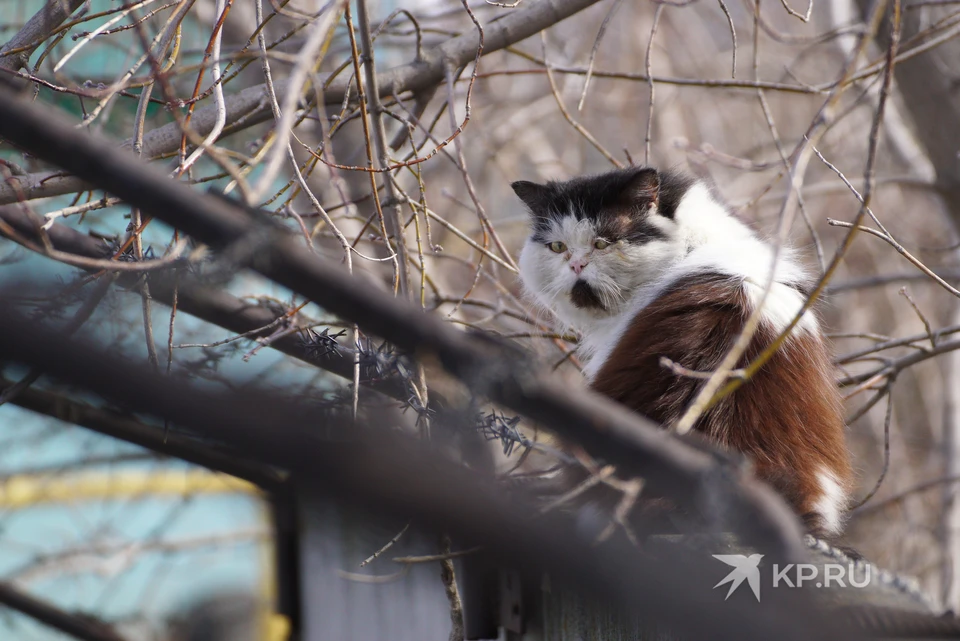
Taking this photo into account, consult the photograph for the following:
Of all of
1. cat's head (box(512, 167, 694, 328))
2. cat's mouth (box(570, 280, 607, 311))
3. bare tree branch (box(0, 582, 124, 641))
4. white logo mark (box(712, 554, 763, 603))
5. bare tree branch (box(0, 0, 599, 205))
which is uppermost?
bare tree branch (box(0, 0, 599, 205))

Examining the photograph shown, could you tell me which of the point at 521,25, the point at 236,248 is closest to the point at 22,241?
the point at 236,248

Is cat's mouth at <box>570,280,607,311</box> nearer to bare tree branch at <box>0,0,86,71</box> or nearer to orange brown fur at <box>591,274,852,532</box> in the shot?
orange brown fur at <box>591,274,852,532</box>

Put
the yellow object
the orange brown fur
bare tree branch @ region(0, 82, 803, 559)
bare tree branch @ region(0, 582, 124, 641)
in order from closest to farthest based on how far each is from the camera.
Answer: bare tree branch @ region(0, 82, 803, 559) < the orange brown fur < bare tree branch @ region(0, 582, 124, 641) < the yellow object

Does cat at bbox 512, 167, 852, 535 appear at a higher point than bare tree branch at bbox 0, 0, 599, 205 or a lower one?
lower

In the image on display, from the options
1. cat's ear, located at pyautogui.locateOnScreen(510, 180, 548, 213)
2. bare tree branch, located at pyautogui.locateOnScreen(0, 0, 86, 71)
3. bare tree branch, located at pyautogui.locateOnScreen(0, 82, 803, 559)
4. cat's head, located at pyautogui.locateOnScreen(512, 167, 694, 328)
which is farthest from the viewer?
cat's ear, located at pyautogui.locateOnScreen(510, 180, 548, 213)

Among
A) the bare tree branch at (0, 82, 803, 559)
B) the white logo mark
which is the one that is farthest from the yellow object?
the bare tree branch at (0, 82, 803, 559)

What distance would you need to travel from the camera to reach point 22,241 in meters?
1.59

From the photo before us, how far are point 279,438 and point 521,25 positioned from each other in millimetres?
2402

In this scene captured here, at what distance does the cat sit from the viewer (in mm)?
A: 2111

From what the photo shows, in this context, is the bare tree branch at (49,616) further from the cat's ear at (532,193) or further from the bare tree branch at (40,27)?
the cat's ear at (532,193)

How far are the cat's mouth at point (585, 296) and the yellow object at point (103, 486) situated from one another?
1344 mm

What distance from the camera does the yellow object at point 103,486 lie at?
3.49 m

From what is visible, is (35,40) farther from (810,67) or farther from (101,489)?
(810,67)

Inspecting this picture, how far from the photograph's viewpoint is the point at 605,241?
2.75 metres
